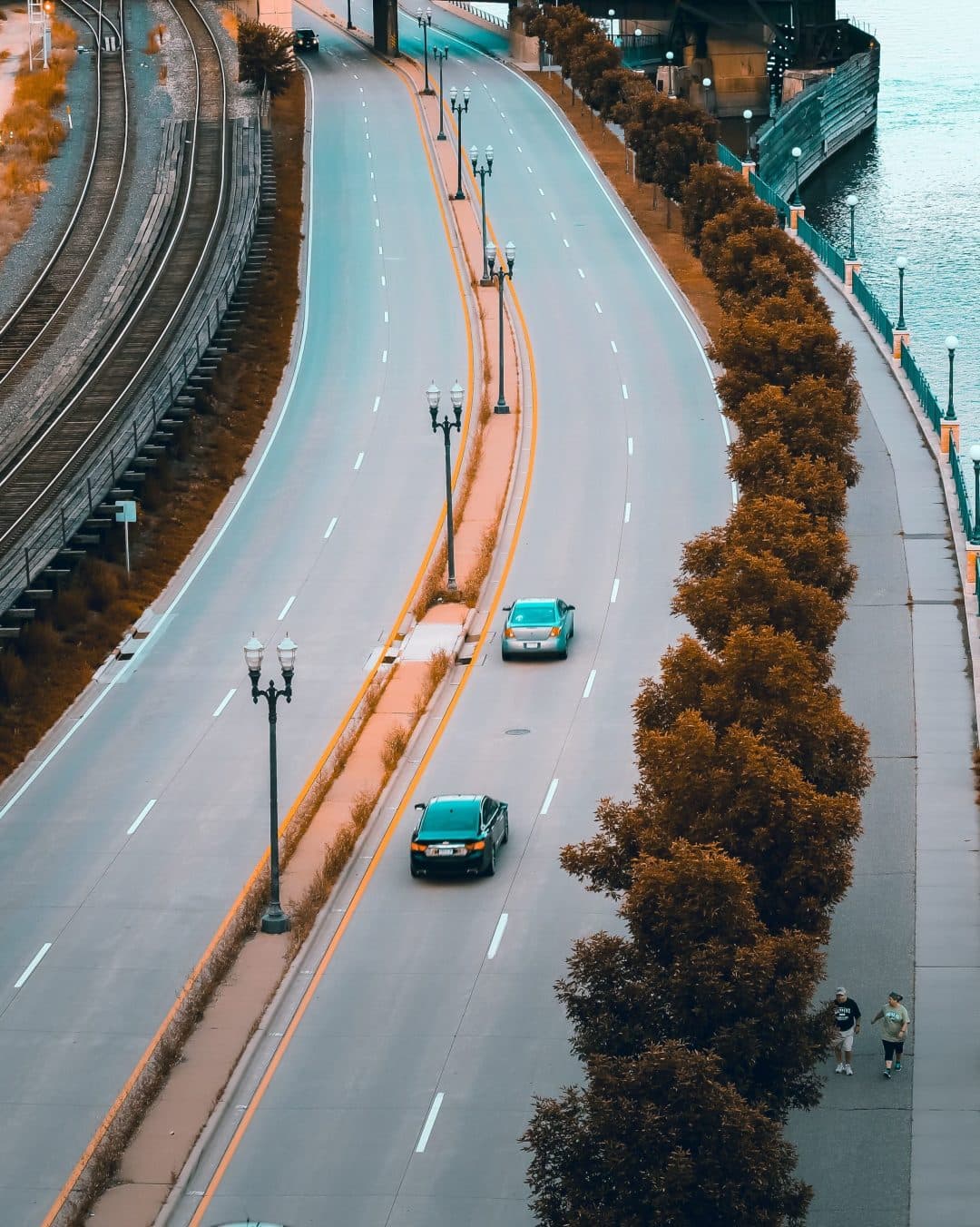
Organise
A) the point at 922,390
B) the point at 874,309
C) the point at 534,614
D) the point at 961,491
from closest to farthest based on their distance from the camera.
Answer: the point at 534,614 < the point at 961,491 < the point at 922,390 < the point at 874,309

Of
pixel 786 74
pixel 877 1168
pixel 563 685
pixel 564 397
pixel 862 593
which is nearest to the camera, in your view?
pixel 877 1168

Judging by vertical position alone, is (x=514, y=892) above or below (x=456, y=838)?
below

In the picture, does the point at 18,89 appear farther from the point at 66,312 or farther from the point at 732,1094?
the point at 732,1094

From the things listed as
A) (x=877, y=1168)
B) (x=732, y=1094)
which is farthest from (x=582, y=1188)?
(x=877, y=1168)

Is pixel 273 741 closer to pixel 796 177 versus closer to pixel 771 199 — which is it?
pixel 771 199

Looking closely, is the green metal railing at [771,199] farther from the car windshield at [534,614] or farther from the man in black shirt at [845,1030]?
the man in black shirt at [845,1030]

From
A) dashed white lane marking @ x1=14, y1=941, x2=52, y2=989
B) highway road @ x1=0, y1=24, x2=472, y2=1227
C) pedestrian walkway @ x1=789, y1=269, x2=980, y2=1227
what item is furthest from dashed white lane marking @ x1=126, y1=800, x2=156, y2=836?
pedestrian walkway @ x1=789, y1=269, x2=980, y2=1227

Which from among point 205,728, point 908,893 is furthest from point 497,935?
point 205,728
